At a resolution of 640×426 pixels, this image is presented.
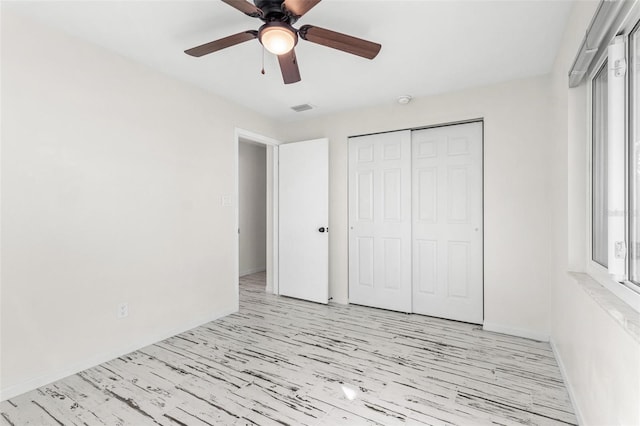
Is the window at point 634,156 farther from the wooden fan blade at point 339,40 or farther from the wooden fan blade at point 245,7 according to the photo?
the wooden fan blade at point 245,7

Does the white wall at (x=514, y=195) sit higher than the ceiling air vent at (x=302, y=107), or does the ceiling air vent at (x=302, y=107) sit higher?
the ceiling air vent at (x=302, y=107)

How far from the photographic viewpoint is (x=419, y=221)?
3504 millimetres

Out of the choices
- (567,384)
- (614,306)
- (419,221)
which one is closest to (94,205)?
(419,221)

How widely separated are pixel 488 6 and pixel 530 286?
236 centimetres

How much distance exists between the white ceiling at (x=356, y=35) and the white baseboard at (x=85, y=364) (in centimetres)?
238

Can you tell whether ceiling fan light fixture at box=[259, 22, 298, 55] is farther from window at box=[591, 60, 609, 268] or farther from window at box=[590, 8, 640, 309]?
window at box=[591, 60, 609, 268]

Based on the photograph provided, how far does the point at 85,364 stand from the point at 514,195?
3847mm

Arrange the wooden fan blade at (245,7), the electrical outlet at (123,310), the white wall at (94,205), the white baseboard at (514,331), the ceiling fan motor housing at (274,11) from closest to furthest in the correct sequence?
the wooden fan blade at (245,7), the ceiling fan motor housing at (274,11), the white wall at (94,205), the electrical outlet at (123,310), the white baseboard at (514,331)

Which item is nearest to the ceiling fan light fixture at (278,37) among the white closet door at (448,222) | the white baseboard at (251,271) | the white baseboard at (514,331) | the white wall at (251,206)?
the white closet door at (448,222)

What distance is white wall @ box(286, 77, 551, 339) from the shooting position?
2809 mm

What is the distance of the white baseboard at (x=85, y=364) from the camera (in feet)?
6.45

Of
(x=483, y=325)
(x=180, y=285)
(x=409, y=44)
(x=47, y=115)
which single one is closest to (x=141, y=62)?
(x=47, y=115)

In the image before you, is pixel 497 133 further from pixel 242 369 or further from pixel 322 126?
pixel 242 369

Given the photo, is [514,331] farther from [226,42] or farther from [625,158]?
Result: [226,42]
